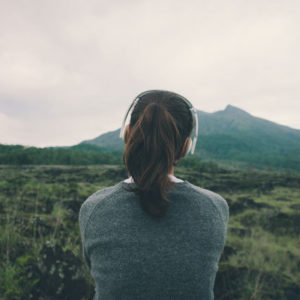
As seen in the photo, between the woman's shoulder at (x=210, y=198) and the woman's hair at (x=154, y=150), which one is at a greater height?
the woman's hair at (x=154, y=150)

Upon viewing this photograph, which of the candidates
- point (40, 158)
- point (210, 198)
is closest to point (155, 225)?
point (210, 198)

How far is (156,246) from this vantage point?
1.09 meters

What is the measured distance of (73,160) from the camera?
5425 centimetres

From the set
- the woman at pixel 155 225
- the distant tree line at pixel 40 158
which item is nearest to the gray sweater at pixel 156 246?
the woman at pixel 155 225

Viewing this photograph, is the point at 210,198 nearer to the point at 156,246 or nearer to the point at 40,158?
the point at 156,246

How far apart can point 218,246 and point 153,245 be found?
A: 37 cm

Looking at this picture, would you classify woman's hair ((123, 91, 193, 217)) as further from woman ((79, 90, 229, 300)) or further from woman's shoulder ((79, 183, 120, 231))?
woman's shoulder ((79, 183, 120, 231))

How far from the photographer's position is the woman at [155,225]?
3.58 ft

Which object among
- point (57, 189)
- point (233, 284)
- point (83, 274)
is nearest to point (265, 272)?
point (233, 284)

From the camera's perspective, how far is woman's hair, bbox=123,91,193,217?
1139 mm

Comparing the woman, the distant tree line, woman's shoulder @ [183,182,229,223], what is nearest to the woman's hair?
the woman

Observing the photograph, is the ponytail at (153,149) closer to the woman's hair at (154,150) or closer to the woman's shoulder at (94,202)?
the woman's hair at (154,150)

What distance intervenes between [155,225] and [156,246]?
3.8 inches

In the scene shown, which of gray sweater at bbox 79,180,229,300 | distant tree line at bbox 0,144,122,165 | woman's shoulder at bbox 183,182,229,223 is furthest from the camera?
distant tree line at bbox 0,144,122,165
